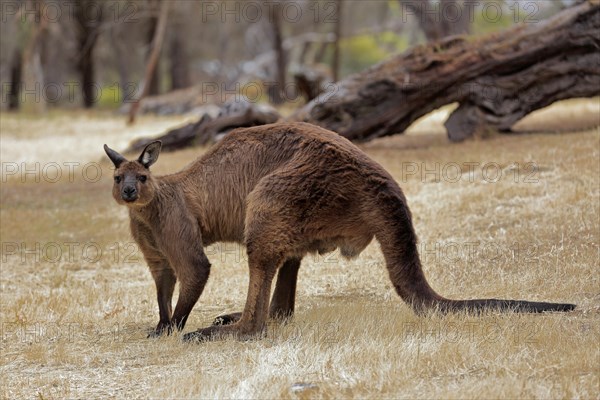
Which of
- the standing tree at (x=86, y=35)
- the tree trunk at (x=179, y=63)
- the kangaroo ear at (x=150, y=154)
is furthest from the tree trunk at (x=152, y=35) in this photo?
the kangaroo ear at (x=150, y=154)

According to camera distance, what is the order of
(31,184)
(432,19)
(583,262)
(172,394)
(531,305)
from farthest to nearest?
(432,19) → (31,184) → (583,262) → (531,305) → (172,394)

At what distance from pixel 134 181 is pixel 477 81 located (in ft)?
30.5

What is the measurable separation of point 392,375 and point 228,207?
2.23m

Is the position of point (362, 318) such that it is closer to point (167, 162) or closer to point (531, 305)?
point (531, 305)

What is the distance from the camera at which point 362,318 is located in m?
6.65

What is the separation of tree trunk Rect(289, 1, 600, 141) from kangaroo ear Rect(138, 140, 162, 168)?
28.0ft

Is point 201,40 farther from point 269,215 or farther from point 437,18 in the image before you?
point 269,215

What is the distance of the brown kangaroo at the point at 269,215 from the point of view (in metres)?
6.17

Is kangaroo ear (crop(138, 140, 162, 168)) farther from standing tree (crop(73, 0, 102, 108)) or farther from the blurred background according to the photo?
standing tree (crop(73, 0, 102, 108))

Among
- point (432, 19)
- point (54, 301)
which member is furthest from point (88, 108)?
point (54, 301)

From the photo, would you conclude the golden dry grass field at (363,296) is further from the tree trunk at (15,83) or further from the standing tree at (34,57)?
the tree trunk at (15,83)

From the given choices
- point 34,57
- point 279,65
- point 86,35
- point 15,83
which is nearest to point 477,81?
point 279,65

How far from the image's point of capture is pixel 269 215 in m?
6.28

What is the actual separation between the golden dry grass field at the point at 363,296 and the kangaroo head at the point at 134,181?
107 cm
